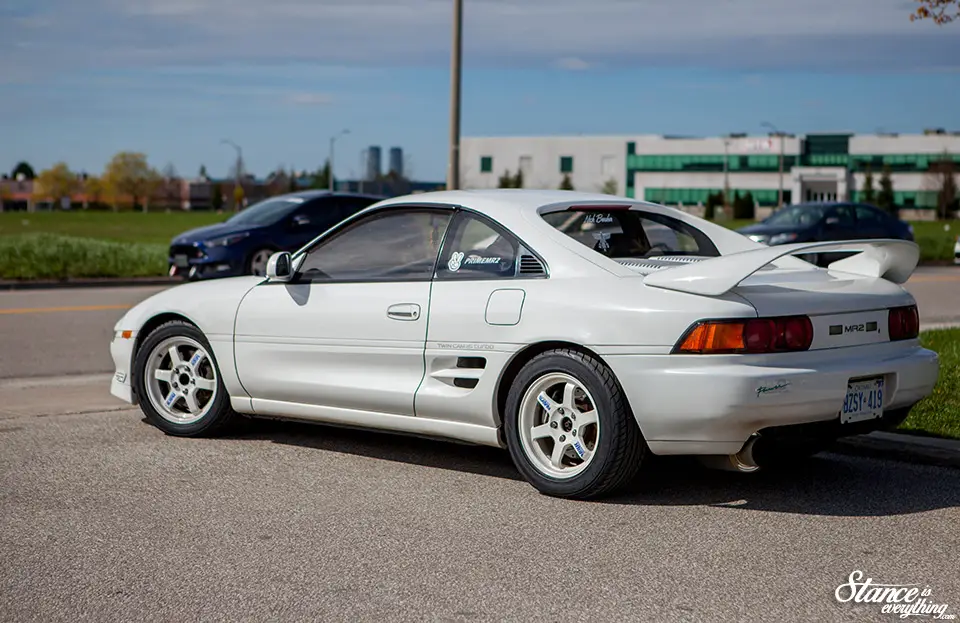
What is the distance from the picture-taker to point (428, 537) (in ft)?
16.9

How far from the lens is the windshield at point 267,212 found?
1959cm

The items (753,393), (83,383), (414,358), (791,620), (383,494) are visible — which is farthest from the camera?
(83,383)

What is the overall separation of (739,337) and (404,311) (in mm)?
1811

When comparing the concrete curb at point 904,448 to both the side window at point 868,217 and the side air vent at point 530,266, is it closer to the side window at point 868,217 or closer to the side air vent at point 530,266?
the side air vent at point 530,266

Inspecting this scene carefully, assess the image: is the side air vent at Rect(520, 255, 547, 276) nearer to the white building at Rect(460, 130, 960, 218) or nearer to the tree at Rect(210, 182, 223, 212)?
the white building at Rect(460, 130, 960, 218)

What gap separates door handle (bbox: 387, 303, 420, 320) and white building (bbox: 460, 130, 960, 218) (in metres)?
105

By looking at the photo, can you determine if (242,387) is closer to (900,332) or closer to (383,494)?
(383,494)

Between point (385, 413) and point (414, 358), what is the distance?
Result: 1.20 feet

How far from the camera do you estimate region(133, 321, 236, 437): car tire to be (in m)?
7.22

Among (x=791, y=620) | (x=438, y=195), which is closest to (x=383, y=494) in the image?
(x=438, y=195)

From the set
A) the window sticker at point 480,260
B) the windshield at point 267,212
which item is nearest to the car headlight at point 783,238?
the windshield at point 267,212

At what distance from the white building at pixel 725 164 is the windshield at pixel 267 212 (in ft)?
297

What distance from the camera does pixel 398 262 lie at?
21.6ft

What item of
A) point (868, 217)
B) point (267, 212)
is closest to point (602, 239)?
point (267, 212)
